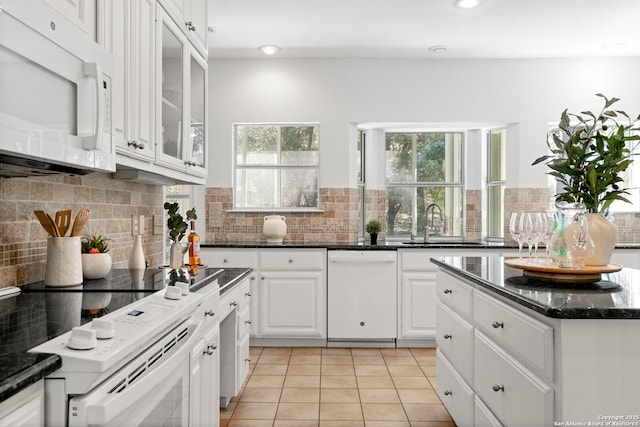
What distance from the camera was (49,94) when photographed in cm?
132

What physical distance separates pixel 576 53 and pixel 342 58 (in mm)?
2050

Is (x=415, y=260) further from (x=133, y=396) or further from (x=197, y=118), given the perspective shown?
(x=133, y=396)

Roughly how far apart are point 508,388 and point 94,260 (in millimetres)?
1646

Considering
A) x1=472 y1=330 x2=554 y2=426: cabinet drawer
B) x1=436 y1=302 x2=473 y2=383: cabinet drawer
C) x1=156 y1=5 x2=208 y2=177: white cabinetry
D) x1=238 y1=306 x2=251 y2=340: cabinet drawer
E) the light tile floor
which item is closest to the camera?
x1=472 y1=330 x2=554 y2=426: cabinet drawer

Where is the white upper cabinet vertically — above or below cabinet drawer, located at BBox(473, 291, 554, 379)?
above

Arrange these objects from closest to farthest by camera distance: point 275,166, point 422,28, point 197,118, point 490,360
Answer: point 490,360
point 197,118
point 422,28
point 275,166

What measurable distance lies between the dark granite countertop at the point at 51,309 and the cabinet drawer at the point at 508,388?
1.16 metres

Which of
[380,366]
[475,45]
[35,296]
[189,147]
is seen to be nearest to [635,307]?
[35,296]

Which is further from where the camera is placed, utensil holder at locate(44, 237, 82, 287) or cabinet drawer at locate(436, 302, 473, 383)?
cabinet drawer at locate(436, 302, 473, 383)

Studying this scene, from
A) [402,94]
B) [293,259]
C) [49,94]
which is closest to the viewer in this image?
[49,94]

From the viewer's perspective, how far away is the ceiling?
333 centimetres

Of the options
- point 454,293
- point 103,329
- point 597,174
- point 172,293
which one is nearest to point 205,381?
point 172,293

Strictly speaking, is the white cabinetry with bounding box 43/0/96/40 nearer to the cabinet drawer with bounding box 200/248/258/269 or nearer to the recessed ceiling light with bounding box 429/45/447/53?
the cabinet drawer with bounding box 200/248/258/269

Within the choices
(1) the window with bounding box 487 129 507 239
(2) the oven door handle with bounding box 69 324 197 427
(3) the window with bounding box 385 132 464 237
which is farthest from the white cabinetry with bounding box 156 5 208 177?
(1) the window with bounding box 487 129 507 239
